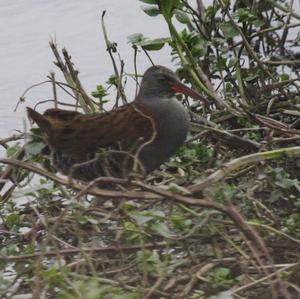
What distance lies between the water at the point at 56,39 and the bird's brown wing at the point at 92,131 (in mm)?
1312

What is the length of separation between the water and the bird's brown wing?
1.31 metres

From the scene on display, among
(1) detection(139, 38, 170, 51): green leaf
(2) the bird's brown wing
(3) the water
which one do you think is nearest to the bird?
(2) the bird's brown wing

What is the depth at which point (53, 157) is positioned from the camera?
4270mm

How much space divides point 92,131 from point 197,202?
4.08 ft

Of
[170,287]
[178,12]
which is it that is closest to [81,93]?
[178,12]

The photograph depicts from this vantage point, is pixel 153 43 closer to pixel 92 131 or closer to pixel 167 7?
pixel 167 7

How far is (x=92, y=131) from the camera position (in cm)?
423

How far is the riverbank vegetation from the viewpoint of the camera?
10.3ft

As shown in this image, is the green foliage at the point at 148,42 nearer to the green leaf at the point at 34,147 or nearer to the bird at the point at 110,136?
the bird at the point at 110,136

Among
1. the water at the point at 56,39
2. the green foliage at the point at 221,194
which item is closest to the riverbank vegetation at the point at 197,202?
the green foliage at the point at 221,194

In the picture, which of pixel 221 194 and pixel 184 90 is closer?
pixel 221 194

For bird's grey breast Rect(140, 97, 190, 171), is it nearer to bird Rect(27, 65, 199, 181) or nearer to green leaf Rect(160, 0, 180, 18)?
bird Rect(27, 65, 199, 181)

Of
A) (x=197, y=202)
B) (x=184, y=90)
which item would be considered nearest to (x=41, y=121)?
(x=184, y=90)

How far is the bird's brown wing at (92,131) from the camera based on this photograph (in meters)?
4.21
